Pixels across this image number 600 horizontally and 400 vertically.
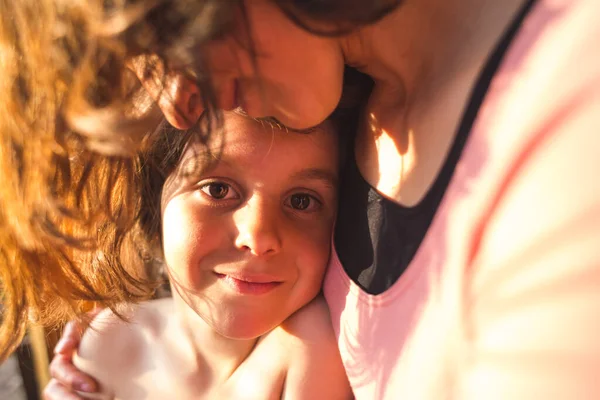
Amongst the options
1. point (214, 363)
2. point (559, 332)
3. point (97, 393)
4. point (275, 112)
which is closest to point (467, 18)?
point (275, 112)

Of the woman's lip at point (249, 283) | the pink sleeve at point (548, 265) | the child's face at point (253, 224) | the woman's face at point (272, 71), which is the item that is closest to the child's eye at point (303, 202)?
the child's face at point (253, 224)

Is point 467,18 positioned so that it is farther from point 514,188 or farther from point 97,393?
point 97,393

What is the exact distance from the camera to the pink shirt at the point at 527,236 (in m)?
0.47

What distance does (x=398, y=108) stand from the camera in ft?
2.45

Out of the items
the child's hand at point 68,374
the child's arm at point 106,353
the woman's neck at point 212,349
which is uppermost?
the woman's neck at point 212,349

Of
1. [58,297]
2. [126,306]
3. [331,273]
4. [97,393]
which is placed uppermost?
[331,273]

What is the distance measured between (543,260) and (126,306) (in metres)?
0.87

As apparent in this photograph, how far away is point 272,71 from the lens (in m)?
0.59

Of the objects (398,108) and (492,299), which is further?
(398,108)

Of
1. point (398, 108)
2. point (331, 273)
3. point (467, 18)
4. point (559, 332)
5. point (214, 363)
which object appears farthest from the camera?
point (214, 363)

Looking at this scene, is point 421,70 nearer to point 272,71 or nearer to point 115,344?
point 272,71

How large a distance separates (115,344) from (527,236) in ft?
2.91

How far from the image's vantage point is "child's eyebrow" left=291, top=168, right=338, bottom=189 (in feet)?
2.89

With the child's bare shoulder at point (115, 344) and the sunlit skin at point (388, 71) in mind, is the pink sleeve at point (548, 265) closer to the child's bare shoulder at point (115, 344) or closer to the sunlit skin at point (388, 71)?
the sunlit skin at point (388, 71)
